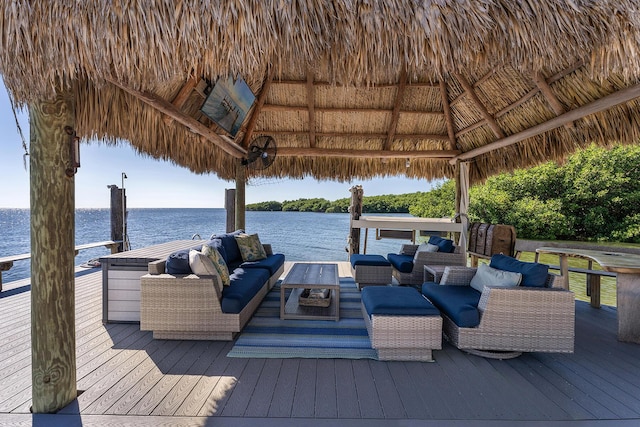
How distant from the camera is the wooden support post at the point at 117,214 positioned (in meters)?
6.49

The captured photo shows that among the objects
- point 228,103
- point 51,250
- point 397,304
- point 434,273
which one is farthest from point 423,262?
point 51,250

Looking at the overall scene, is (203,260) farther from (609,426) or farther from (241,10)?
(609,426)

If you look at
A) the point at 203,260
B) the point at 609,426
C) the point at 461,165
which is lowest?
the point at 609,426

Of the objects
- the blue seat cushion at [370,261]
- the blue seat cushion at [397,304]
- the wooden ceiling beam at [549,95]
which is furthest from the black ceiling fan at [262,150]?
the wooden ceiling beam at [549,95]

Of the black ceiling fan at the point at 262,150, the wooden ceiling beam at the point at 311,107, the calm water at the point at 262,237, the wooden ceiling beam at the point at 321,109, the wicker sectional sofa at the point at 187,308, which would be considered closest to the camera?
the wicker sectional sofa at the point at 187,308

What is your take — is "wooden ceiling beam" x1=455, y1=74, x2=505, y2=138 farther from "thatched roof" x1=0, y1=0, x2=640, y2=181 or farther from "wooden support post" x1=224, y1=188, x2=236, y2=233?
"wooden support post" x1=224, y1=188, x2=236, y2=233

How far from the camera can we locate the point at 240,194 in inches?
234

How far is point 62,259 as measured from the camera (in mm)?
1797

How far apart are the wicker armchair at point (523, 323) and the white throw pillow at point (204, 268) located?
2119 millimetres

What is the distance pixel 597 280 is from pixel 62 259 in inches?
216

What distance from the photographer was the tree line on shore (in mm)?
10711

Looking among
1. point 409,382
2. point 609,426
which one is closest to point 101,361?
point 409,382

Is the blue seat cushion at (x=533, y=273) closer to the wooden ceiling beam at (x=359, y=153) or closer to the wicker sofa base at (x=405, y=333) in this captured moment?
the wicker sofa base at (x=405, y=333)

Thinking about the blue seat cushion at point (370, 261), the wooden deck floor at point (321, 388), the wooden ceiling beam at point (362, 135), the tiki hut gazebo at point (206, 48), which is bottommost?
the wooden deck floor at point (321, 388)
